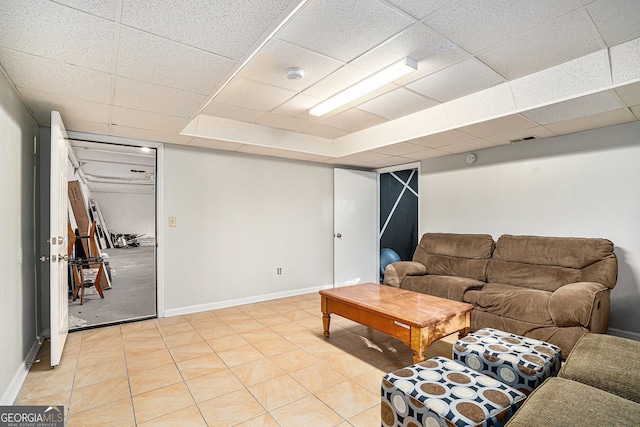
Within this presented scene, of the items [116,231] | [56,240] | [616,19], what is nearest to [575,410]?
[616,19]

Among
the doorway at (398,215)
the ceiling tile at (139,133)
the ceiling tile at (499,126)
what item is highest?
the ceiling tile at (139,133)

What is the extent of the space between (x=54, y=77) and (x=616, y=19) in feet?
11.4

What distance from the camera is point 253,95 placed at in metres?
2.94

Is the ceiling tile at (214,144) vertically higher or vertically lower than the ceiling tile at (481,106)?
lower

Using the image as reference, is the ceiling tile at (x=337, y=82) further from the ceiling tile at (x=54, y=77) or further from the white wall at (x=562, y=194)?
the white wall at (x=562, y=194)

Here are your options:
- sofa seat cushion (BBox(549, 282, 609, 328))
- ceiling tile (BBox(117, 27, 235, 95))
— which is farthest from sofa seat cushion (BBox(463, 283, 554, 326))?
ceiling tile (BBox(117, 27, 235, 95))

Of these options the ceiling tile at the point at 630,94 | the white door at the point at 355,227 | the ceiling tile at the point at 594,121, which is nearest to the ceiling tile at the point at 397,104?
the ceiling tile at the point at 594,121

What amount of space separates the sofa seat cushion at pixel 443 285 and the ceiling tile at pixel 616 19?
2.40 meters

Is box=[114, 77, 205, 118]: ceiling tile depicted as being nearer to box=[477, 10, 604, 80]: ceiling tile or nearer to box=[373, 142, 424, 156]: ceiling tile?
box=[477, 10, 604, 80]: ceiling tile

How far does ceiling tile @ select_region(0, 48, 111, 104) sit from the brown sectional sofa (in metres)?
3.46

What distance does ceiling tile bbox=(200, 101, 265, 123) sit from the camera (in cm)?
325

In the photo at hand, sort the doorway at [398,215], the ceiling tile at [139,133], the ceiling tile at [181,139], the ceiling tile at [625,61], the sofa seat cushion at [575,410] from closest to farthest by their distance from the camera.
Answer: the sofa seat cushion at [575,410]
the ceiling tile at [625,61]
the ceiling tile at [139,133]
the ceiling tile at [181,139]
the doorway at [398,215]

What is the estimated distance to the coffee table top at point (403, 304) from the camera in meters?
2.40

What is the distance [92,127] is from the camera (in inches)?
126
